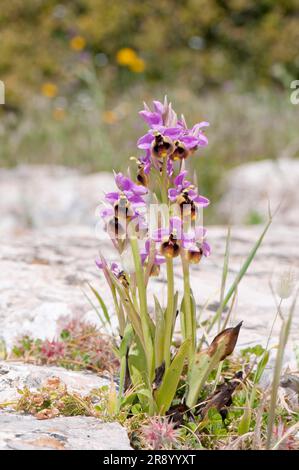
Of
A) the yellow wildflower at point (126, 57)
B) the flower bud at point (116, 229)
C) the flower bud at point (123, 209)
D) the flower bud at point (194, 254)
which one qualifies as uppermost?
the yellow wildflower at point (126, 57)

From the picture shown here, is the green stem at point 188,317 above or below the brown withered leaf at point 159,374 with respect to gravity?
above

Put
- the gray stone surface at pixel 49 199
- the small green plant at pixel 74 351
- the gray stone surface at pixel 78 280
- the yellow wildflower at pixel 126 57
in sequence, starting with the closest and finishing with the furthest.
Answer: the small green plant at pixel 74 351, the gray stone surface at pixel 78 280, the gray stone surface at pixel 49 199, the yellow wildflower at pixel 126 57

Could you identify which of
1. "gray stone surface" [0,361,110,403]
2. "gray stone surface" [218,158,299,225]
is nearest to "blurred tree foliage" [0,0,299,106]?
"gray stone surface" [218,158,299,225]

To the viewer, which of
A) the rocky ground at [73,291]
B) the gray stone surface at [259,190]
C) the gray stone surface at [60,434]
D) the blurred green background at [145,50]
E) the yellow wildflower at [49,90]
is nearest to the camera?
the gray stone surface at [60,434]

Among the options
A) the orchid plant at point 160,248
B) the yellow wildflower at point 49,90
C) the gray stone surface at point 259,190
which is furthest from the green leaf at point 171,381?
the yellow wildflower at point 49,90

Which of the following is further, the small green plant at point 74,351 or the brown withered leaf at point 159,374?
the small green plant at point 74,351

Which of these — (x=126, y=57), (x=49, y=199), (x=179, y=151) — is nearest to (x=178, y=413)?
(x=179, y=151)

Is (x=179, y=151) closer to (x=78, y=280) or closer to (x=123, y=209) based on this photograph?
(x=123, y=209)

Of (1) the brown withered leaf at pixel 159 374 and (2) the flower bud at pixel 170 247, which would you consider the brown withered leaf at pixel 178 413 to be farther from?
(2) the flower bud at pixel 170 247
